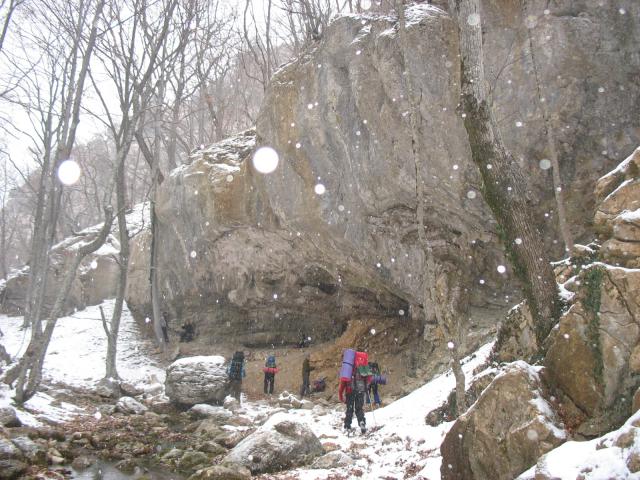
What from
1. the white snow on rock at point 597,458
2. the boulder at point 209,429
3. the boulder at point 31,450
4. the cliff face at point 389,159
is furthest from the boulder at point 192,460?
the cliff face at point 389,159

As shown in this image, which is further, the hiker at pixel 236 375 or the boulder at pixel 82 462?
the hiker at pixel 236 375

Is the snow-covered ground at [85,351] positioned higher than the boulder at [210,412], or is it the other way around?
the snow-covered ground at [85,351]

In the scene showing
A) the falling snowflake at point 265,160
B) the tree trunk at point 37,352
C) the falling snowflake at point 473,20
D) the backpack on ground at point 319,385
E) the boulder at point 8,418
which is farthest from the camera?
the falling snowflake at point 265,160

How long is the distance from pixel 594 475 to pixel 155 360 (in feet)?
61.8

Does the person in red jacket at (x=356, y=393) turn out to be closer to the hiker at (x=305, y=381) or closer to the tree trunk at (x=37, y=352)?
the hiker at (x=305, y=381)

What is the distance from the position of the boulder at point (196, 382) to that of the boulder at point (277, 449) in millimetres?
5743

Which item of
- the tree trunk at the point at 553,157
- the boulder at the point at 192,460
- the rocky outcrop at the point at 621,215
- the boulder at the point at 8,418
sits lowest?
the boulder at the point at 192,460

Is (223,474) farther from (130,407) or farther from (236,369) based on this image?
(236,369)

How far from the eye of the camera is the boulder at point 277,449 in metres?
7.83

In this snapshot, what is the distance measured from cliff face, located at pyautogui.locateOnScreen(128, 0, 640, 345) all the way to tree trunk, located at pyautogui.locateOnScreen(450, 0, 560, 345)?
2.43 meters

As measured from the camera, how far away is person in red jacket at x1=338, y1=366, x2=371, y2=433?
9.35m

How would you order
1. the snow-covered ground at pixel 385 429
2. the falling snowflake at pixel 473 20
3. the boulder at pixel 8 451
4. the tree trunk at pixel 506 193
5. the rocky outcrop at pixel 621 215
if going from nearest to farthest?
the snow-covered ground at pixel 385 429 → the rocky outcrop at pixel 621 215 → the tree trunk at pixel 506 193 → the falling snowflake at pixel 473 20 → the boulder at pixel 8 451

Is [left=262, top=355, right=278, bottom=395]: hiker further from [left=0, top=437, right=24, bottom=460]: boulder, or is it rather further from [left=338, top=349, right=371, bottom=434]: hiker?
[left=0, top=437, right=24, bottom=460]: boulder

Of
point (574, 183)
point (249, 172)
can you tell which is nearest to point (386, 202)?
point (574, 183)
